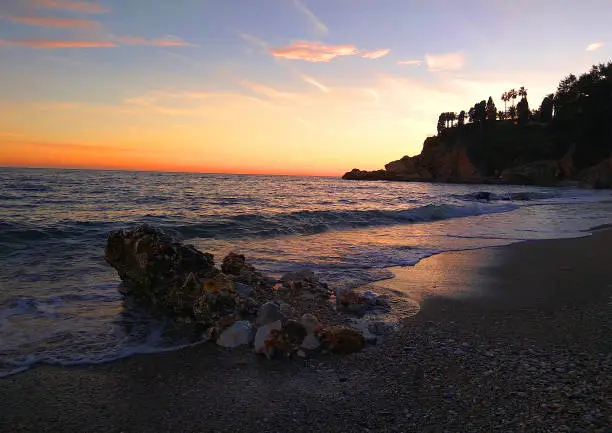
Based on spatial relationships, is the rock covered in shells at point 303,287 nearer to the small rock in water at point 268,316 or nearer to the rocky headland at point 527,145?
the small rock in water at point 268,316

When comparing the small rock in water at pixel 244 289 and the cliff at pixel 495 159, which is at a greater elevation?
the cliff at pixel 495 159

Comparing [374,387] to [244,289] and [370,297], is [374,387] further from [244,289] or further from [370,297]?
[244,289]

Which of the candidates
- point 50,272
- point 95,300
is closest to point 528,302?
point 95,300

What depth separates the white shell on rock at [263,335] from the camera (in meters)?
4.41

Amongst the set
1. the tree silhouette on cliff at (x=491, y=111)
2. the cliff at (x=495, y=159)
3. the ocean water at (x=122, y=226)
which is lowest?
the ocean water at (x=122, y=226)

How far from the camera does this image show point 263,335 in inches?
178

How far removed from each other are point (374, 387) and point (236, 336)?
1.72 m

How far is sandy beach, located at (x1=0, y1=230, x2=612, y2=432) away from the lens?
312cm

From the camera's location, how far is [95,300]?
6410mm

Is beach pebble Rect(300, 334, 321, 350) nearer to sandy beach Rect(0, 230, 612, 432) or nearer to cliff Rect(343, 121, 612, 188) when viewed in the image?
sandy beach Rect(0, 230, 612, 432)

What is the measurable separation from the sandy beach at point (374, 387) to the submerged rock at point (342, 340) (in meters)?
0.12

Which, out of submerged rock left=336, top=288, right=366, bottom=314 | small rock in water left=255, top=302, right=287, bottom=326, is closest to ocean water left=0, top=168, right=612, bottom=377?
small rock in water left=255, top=302, right=287, bottom=326

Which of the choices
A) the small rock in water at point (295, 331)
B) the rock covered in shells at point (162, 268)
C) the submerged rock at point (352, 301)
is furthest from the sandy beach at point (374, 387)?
the rock covered in shells at point (162, 268)

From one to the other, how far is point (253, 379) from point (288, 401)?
0.53 metres
